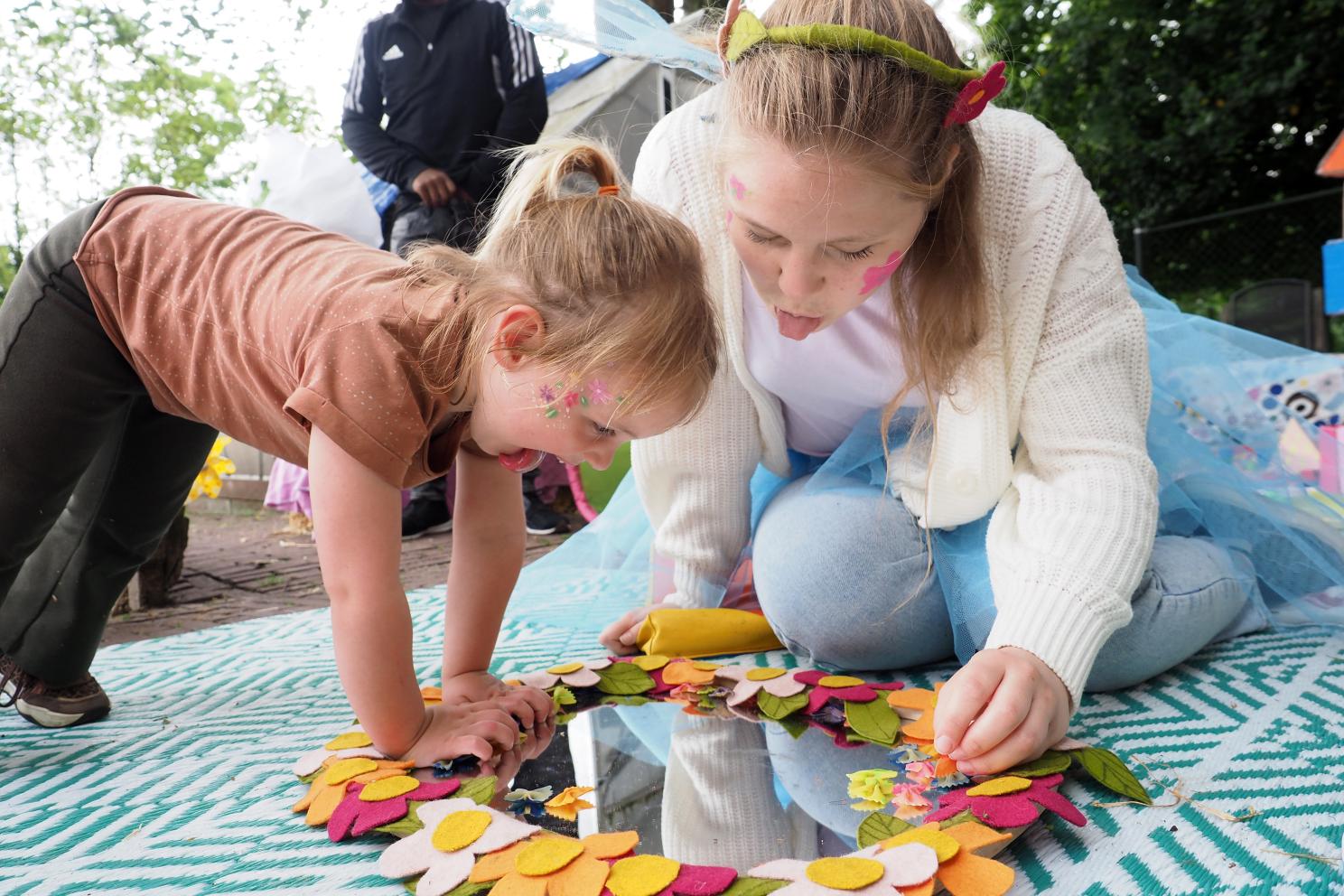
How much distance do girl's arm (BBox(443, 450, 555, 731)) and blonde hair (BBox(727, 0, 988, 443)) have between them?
0.44m

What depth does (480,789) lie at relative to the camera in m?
0.82

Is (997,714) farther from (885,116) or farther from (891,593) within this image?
(885,116)

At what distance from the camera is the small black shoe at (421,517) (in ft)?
8.74

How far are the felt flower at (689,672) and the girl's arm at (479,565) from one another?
0.63 feet

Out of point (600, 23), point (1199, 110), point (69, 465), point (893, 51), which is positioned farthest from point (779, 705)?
point (1199, 110)

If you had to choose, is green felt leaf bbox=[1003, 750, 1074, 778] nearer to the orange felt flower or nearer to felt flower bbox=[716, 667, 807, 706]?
the orange felt flower

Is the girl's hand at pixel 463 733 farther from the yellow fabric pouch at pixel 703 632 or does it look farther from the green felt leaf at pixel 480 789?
the yellow fabric pouch at pixel 703 632

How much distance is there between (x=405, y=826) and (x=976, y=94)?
76 centimetres

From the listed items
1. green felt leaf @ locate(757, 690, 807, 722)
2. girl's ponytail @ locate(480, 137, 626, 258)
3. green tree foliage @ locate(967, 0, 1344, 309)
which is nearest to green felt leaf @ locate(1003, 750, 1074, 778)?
green felt leaf @ locate(757, 690, 807, 722)

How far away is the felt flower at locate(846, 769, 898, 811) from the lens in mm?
829

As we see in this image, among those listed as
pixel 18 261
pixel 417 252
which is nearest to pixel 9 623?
pixel 417 252

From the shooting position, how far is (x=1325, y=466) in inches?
57.7

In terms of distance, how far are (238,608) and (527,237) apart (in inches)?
52.3

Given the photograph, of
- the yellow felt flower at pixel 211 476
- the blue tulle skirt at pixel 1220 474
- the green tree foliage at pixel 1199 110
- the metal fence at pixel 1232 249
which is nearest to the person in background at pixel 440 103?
the yellow felt flower at pixel 211 476
